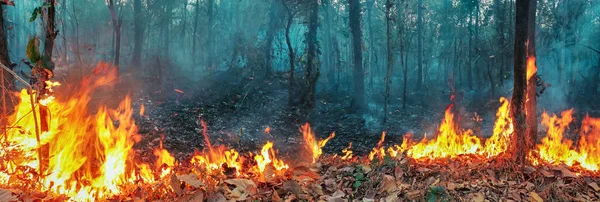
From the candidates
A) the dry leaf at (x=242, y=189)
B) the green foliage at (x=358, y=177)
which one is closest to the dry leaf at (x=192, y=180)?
the dry leaf at (x=242, y=189)

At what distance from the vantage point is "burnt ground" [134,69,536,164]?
41.9ft

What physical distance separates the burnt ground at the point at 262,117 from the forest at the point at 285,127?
0.10m

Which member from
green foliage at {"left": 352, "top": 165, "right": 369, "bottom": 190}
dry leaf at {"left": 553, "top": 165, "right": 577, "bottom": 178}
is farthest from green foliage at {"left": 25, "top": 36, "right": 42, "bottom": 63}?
dry leaf at {"left": 553, "top": 165, "right": 577, "bottom": 178}

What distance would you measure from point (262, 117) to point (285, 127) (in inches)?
52.6

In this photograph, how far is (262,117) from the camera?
626 inches

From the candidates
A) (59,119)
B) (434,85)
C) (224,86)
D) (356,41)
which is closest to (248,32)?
(224,86)

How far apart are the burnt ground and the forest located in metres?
0.10

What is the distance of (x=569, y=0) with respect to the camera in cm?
2334

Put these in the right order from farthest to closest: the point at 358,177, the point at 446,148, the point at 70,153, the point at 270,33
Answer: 1. the point at 270,33
2. the point at 446,148
3. the point at 70,153
4. the point at 358,177

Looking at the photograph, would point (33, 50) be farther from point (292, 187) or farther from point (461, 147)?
point (461, 147)

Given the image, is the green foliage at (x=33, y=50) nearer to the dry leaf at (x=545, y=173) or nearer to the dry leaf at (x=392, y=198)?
the dry leaf at (x=392, y=198)

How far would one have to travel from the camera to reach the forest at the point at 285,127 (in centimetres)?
479

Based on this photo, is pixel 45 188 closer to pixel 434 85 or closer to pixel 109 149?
pixel 109 149

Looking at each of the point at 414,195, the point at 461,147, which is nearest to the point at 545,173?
the point at 414,195
